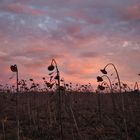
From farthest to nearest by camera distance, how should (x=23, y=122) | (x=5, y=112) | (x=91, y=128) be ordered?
1. (x=5, y=112)
2. (x=23, y=122)
3. (x=91, y=128)

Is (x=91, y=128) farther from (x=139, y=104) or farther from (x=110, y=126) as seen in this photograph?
(x=139, y=104)

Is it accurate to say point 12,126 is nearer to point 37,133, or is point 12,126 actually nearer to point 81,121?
point 37,133

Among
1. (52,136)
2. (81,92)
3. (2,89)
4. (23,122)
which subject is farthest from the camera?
(81,92)

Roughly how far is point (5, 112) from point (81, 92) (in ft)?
43.8

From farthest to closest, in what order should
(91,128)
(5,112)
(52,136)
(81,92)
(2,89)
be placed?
(81,92) → (2,89) → (5,112) → (91,128) → (52,136)

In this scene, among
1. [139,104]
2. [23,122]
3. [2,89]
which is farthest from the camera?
[2,89]

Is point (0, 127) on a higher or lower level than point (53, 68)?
lower

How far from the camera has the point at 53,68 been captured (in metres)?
7.55

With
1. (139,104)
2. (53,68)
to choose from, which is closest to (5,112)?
(139,104)

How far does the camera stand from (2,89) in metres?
25.3

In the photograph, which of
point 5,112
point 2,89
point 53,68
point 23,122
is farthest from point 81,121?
point 2,89

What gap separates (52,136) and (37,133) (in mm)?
904

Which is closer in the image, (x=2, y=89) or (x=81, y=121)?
(x=81, y=121)

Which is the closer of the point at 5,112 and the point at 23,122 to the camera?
the point at 23,122
